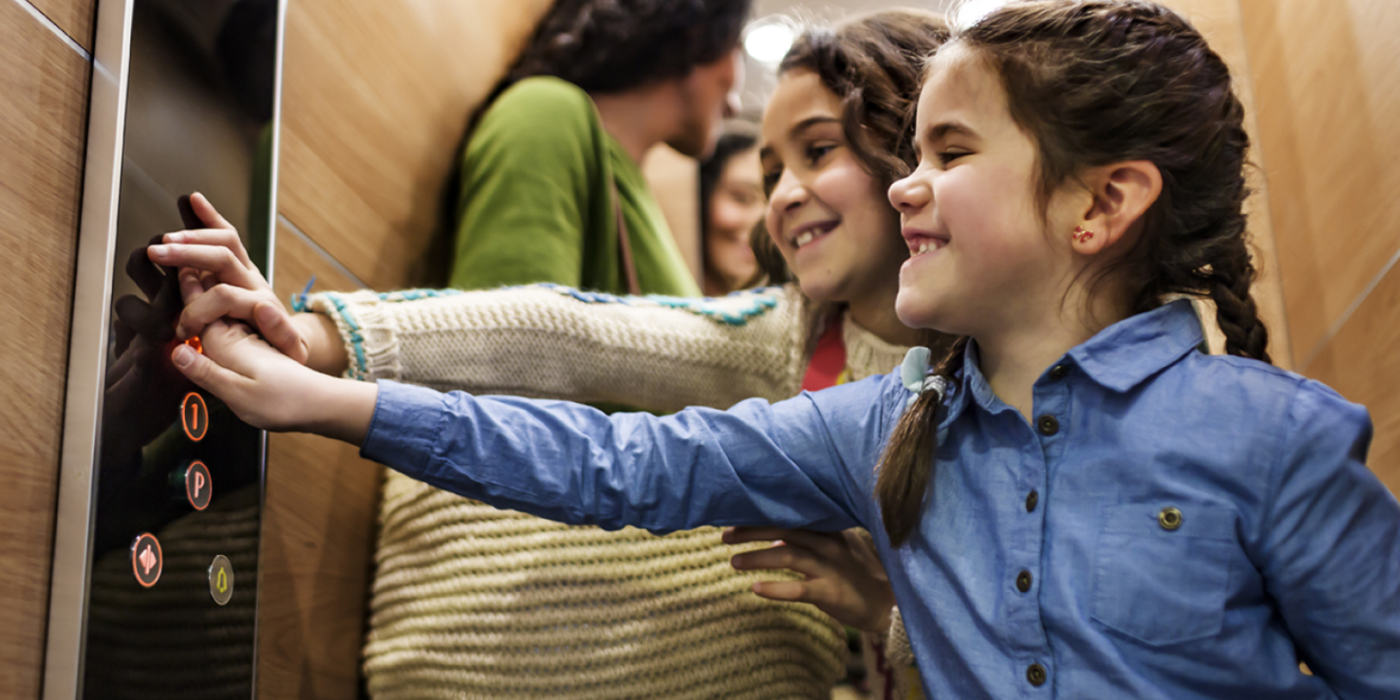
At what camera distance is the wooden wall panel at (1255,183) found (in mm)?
916

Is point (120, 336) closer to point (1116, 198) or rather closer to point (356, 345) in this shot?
point (356, 345)

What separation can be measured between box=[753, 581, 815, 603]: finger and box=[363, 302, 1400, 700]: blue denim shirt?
6 cm

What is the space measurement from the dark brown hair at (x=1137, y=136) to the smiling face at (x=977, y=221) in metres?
0.01

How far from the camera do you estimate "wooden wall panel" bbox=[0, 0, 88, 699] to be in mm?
472

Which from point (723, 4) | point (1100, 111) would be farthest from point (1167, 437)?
point (723, 4)

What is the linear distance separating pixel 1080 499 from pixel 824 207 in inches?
15.3

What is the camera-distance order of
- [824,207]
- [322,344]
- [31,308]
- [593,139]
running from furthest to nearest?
[593,139]
[824,207]
[322,344]
[31,308]

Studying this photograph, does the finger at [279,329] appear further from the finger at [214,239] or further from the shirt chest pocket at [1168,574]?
the shirt chest pocket at [1168,574]

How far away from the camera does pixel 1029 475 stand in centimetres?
64

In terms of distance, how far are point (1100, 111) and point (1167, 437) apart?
219mm

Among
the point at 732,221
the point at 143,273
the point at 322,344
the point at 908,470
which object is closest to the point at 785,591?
the point at 908,470

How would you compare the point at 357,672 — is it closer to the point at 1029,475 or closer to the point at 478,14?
the point at 1029,475

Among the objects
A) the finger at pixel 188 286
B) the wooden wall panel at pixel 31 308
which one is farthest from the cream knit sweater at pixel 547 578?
the wooden wall panel at pixel 31 308

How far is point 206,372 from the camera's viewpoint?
0.59 m
